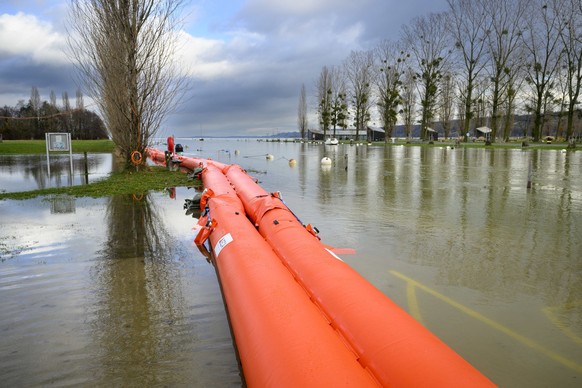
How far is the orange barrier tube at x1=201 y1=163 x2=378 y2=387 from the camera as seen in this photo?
2.27 m

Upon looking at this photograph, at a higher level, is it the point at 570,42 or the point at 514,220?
the point at 570,42

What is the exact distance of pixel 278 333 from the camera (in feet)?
8.61

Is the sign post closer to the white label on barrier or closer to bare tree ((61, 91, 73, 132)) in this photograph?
the white label on barrier

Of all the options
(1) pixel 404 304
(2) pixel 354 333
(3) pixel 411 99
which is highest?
(3) pixel 411 99

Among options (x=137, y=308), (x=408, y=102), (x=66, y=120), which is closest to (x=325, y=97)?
(x=408, y=102)

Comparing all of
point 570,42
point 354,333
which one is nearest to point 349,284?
point 354,333

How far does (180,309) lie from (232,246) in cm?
87

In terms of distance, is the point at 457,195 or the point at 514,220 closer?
the point at 514,220

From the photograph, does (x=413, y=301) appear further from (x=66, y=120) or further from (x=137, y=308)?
(x=66, y=120)

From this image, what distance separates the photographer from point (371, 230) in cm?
738

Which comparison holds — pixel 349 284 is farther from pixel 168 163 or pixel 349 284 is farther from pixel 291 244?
pixel 168 163

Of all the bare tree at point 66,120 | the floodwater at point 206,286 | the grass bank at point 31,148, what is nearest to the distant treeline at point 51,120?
the bare tree at point 66,120

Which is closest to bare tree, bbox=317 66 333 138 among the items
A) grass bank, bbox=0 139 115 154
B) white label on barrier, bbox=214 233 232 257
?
grass bank, bbox=0 139 115 154

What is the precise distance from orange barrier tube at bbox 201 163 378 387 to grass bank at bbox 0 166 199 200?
8893 mm
